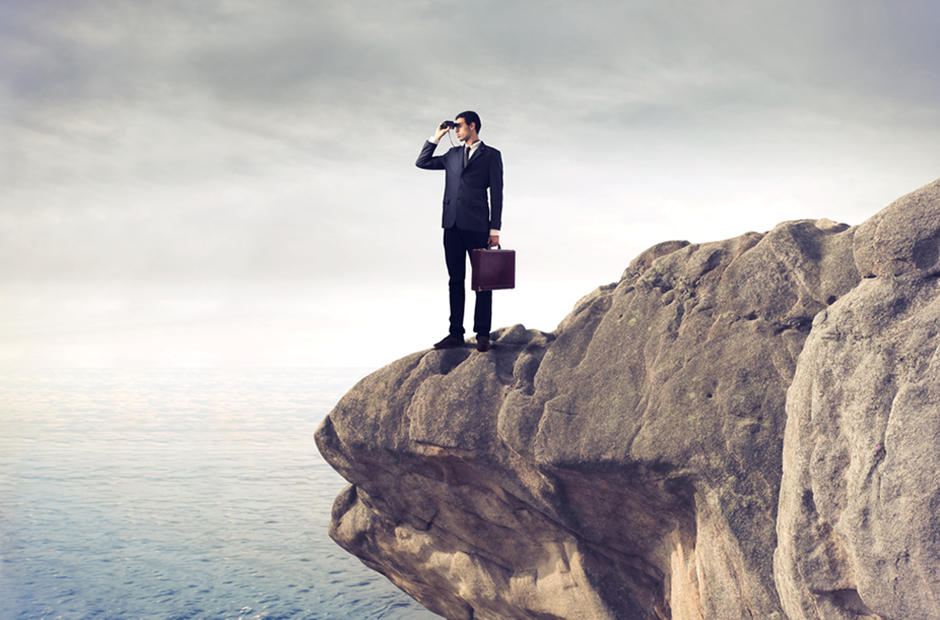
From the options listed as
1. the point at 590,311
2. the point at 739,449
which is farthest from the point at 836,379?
the point at 590,311

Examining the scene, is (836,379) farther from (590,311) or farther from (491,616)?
(491,616)

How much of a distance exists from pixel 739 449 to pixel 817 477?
1.30 metres

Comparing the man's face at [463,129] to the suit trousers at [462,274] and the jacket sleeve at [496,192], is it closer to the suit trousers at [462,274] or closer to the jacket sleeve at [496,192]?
the jacket sleeve at [496,192]

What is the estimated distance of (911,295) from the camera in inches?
260

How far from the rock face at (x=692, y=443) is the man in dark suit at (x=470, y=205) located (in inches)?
32.7

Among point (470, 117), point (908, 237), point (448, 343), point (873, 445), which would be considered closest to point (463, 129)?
point (470, 117)

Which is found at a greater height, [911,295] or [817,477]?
[911,295]

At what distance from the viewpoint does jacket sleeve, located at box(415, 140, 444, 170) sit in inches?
425

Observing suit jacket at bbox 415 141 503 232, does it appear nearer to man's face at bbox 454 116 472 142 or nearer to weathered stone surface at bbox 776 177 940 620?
man's face at bbox 454 116 472 142

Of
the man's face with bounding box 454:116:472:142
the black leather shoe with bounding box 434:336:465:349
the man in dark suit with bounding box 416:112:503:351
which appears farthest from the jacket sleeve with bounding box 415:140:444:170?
the black leather shoe with bounding box 434:336:465:349

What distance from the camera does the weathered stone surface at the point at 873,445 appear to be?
5.87 meters

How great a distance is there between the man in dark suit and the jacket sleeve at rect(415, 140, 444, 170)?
19mm

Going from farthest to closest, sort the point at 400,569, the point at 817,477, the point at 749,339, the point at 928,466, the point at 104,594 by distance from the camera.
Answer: the point at 104,594 < the point at 400,569 < the point at 749,339 < the point at 817,477 < the point at 928,466

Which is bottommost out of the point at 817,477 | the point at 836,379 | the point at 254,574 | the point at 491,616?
the point at 254,574
